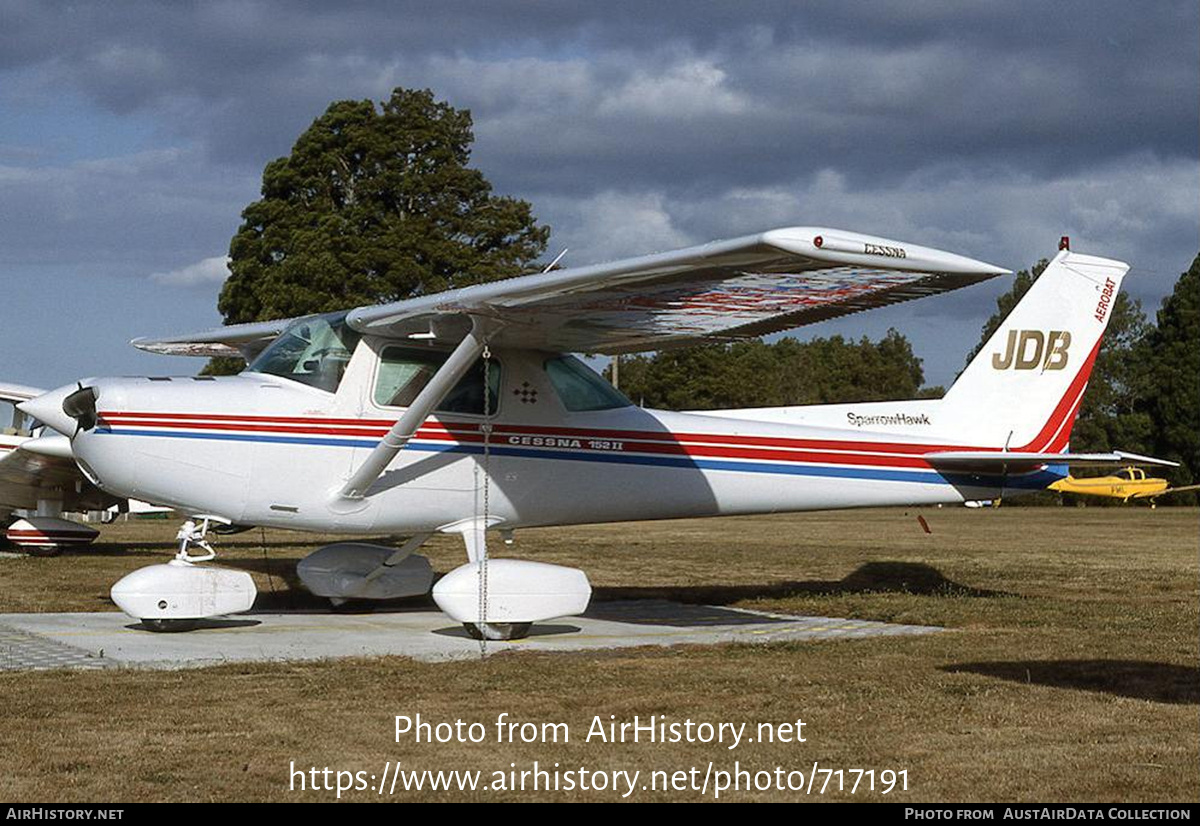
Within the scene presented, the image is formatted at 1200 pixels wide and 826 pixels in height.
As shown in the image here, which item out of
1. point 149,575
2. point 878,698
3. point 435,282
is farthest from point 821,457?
point 435,282

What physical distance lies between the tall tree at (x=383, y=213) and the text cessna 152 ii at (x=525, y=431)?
21611 mm

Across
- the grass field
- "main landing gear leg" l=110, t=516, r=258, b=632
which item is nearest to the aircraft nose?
"main landing gear leg" l=110, t=516, r=258, b=632

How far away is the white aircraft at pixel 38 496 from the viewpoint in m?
18.7

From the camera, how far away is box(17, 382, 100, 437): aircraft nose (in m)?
9.76

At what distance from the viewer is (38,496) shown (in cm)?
1975

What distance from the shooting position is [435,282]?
33.6 m

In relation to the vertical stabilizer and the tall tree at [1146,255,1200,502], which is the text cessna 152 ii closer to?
the vertical stabilizer

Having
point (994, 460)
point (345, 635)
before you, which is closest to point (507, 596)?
point (345, 635)

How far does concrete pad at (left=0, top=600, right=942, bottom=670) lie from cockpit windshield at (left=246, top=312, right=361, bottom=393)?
6.39 feet

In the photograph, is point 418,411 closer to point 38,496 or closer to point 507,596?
point 507,596

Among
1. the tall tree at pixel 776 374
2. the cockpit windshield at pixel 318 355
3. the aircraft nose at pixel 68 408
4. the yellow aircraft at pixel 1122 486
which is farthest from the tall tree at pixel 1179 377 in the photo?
the aircraft nose at pixel 68 408

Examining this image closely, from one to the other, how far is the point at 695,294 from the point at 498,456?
260 centimetres
